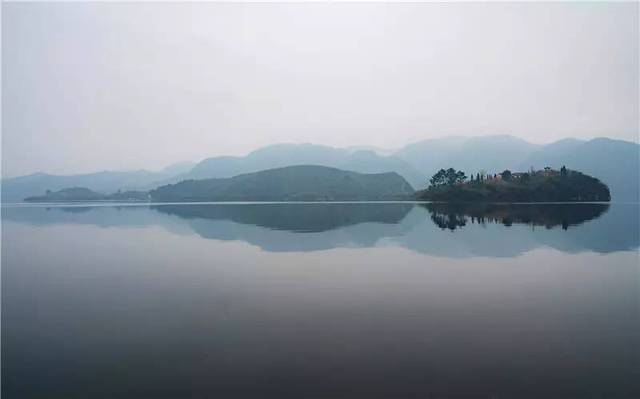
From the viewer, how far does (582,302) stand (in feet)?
48.1

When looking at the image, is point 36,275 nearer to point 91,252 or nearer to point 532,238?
point 91,252

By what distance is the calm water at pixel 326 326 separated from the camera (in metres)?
8.91

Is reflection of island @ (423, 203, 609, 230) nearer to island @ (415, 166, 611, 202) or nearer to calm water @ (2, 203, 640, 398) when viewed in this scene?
calm water @ (2, 203, 640, 398)

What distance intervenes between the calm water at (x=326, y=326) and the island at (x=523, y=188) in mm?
101437

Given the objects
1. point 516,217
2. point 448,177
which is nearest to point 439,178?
point 448,177

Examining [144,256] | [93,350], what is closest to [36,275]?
[144,256]

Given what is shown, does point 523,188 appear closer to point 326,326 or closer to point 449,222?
point 449,222

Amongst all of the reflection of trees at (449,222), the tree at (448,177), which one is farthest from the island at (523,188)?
the reflection of trees at (449,222)

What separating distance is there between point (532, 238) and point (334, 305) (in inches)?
977

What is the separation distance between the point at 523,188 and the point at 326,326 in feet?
412

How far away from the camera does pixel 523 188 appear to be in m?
121

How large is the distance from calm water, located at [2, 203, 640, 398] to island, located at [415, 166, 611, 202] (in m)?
101

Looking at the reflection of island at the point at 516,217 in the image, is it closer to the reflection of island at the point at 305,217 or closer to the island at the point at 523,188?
the reflection of island at the point at 305,217

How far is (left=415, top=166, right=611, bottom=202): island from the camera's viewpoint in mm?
119938
